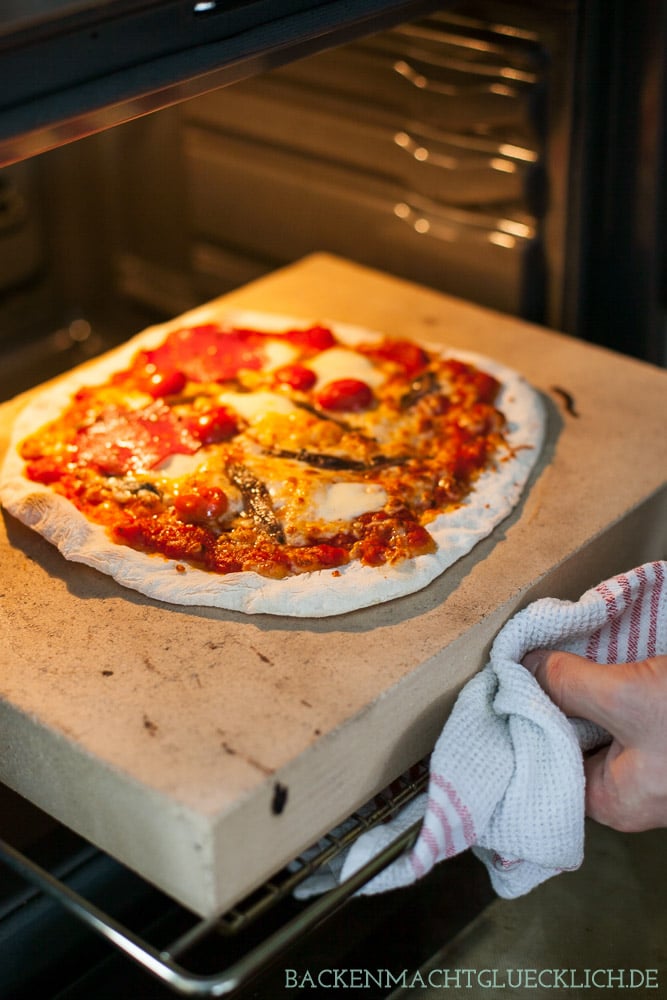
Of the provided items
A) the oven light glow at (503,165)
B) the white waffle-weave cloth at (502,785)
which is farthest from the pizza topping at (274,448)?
the oven light glow at (503,165)

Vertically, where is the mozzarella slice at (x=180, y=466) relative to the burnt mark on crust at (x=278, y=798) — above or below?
above

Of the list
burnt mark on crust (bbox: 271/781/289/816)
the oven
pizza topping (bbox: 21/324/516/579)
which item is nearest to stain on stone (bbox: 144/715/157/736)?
the oven

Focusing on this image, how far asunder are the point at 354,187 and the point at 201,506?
4.12 feet

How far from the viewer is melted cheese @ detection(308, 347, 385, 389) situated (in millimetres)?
2113

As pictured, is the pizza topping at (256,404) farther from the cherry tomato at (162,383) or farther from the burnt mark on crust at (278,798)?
the burnt mark on crust at (278,798)

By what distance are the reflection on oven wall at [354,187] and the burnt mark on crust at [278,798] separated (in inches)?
50.4

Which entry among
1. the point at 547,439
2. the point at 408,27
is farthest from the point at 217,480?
the point at 408,27

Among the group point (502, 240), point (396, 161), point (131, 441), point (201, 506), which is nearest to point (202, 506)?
point (201, 506)

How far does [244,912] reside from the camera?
142cm

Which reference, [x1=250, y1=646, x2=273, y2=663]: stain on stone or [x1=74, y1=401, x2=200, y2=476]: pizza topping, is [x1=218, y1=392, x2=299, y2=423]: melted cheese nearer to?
[x1=74, y1=401, x2=200, y2=476]: pizza topping

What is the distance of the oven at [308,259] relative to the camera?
1367 millimetres

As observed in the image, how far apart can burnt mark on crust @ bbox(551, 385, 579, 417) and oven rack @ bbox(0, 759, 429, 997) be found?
78cm

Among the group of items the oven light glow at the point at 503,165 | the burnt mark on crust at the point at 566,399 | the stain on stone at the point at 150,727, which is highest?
the oven light glow at the point at 503,165

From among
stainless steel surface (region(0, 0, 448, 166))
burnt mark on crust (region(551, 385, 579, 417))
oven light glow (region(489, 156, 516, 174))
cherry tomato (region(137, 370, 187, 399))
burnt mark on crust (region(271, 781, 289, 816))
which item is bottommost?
burnt mark on crust (region(271, 781, 289, 816))
